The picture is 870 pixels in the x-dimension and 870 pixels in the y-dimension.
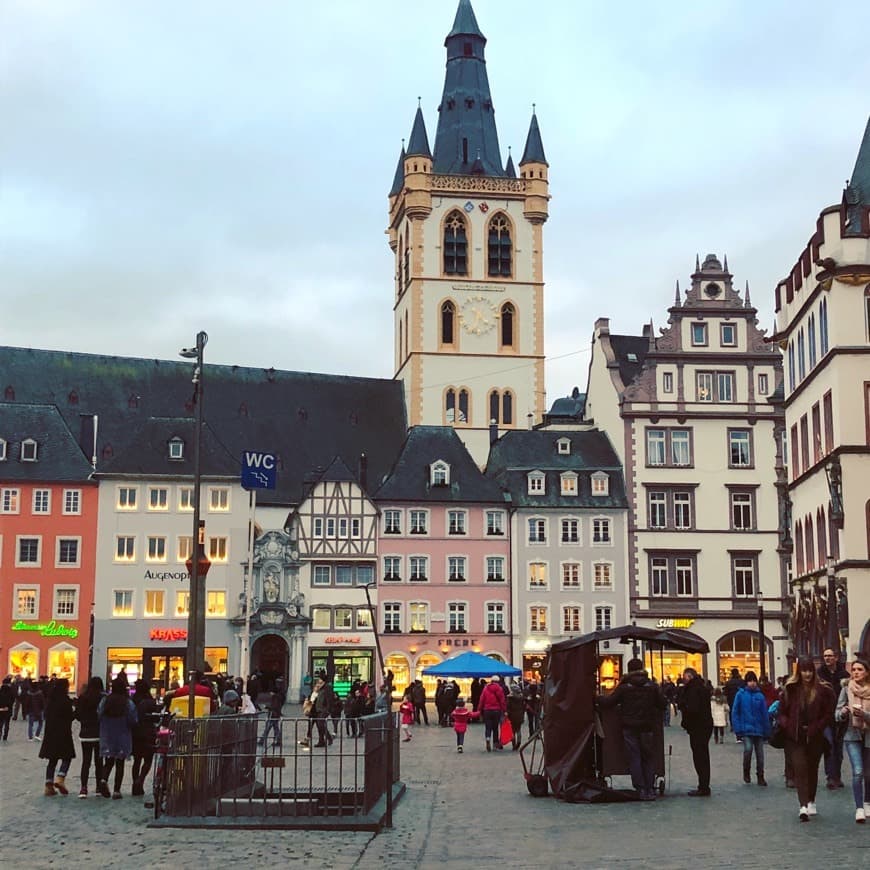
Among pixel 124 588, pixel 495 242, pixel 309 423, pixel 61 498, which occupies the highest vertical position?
pixel 495 242

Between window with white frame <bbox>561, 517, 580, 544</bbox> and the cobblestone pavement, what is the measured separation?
4601 cm

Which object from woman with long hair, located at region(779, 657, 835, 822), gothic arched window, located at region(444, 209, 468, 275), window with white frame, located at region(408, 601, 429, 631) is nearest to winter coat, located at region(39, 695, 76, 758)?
woman with long hair, located at region(779, 657, 835, 822)

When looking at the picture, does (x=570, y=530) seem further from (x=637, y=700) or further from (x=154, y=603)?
(x=637, y=700)

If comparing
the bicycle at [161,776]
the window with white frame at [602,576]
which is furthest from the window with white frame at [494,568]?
the bicycle at [161,776]

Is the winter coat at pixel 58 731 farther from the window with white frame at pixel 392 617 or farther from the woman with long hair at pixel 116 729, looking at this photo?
the window with white frame at pixel 392 617

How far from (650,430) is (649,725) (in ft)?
156

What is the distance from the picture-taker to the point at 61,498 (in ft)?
220

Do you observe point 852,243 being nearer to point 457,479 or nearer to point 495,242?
point 457,479

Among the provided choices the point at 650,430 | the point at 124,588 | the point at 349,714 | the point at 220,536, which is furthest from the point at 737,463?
the point at 349,714

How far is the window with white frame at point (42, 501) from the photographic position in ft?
219

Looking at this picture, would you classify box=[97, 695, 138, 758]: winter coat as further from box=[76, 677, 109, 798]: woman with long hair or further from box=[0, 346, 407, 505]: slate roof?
box=[0, 346, 407, 505]: slate roof

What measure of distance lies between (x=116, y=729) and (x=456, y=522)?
48.7 m

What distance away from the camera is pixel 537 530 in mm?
67875

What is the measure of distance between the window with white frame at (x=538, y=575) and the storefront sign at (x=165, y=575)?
49.7 ft
